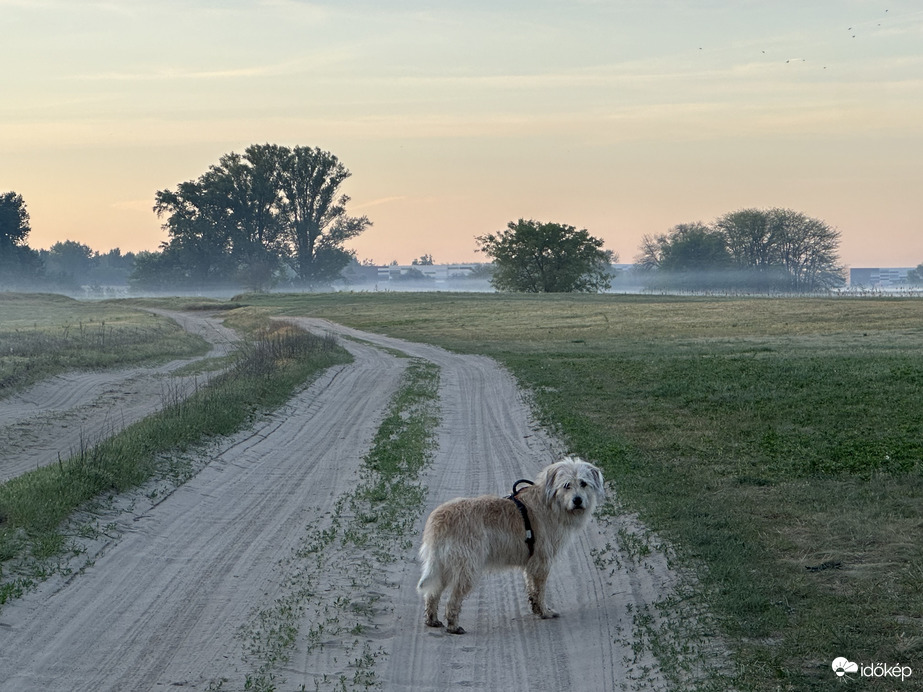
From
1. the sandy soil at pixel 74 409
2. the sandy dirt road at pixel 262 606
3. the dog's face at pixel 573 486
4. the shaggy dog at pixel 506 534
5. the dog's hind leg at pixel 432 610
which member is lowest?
the sandy soil at pixel 74 409

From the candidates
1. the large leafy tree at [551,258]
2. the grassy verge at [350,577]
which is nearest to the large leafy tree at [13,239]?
the large leafy tree at [551,258]

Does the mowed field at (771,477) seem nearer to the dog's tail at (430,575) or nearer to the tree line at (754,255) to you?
the dog's tail at (430,575)

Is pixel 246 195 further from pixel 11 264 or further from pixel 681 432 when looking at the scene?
pixel 681 432

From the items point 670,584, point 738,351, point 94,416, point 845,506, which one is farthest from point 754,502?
point 738,351

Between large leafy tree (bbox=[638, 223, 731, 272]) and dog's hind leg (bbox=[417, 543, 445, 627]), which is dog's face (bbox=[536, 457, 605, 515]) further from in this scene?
large leafy tree (bbox=[638, 223, 731, 272])

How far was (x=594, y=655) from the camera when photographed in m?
7.73

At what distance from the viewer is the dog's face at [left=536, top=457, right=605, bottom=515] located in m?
8.47

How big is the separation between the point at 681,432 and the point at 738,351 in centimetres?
1726

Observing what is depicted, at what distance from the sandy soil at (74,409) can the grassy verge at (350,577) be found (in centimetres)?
518

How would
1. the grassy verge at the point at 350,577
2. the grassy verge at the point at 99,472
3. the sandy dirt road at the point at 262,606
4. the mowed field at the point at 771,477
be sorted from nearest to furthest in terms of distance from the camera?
1. the sandy dirt road at the point at 262,606
2. the grassy verge at the point at 350,577
3. the mowed field at the point at 771,477
4. the grassy verge at the point at 99,472

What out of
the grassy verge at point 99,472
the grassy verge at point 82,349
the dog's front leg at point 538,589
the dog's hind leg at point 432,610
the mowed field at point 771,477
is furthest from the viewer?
the grassy verge at point 82,349

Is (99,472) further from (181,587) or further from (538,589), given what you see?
(538,589)

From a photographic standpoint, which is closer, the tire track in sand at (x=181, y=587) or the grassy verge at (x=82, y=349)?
the tire track in sand at (x=181, y=587)

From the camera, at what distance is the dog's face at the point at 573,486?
847 cm
